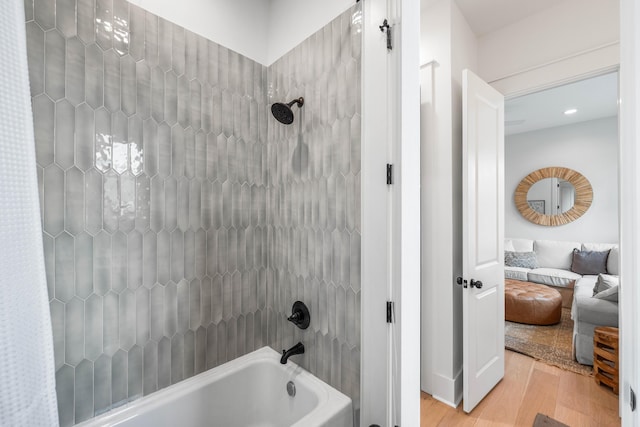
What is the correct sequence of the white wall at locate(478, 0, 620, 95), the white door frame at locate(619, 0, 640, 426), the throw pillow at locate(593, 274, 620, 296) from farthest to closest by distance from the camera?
1. the throw pillow at locate(593, 274, 620, 296)
2. the white wall at locate(478, 0, 620, 95)
3. the white door frame at locate(619, 0, 640, 426)

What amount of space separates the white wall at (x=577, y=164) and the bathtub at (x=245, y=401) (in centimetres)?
520

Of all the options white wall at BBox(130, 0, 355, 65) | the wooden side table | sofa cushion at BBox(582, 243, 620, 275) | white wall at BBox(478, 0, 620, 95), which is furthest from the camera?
sofa cushion at BBox(582, 243, 620, 275)

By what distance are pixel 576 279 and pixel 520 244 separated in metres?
1.04

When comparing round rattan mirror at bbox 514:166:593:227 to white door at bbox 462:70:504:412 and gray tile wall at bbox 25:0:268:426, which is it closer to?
white door at bbox 462:70:504:412

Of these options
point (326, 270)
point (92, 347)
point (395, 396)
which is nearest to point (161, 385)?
point (92, 347)

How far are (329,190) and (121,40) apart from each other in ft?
3.52

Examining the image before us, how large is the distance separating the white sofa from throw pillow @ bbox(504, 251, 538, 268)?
88 mm

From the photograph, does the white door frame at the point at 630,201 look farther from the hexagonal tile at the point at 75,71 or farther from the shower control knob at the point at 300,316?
the hexagonal tile at the point at 75,71

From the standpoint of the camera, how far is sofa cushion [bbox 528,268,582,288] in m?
3.82

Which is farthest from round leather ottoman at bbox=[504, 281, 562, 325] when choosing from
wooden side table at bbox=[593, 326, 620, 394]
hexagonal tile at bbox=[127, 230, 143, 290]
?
hexagonal tile at bbox=[127, 230, 143, 290]

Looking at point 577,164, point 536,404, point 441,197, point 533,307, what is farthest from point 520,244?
point 441,197

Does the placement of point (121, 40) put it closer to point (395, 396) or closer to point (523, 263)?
point (395, 396)

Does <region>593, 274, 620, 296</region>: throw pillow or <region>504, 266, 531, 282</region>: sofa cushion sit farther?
<region>504, 266, 531, 282</region>: sofa cushion

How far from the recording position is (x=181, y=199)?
1.29m
